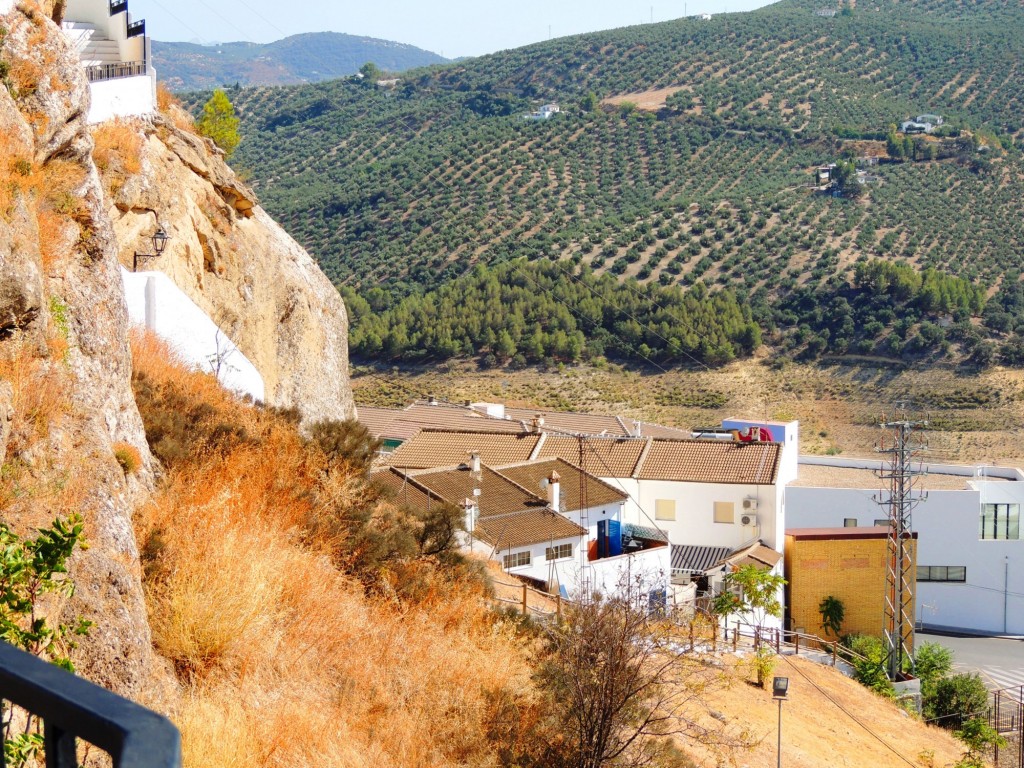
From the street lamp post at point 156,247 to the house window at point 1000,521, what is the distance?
Answer: 95.3 feet

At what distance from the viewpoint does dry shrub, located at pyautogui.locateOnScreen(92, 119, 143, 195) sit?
14602mm

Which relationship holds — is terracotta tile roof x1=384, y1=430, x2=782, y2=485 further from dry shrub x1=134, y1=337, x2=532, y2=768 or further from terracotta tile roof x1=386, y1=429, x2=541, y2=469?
dry shrub x1=134, y1=337, x2=532, y2=768

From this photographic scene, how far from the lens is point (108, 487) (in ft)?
22.0

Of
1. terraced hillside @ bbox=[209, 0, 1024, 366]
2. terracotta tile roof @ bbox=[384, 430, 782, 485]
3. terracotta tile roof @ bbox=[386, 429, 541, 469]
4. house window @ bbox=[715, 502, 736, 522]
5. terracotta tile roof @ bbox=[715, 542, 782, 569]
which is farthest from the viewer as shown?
terraced hillside @ bbox=[209, 0, 1024, 366]

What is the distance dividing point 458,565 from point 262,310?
22.9 feet

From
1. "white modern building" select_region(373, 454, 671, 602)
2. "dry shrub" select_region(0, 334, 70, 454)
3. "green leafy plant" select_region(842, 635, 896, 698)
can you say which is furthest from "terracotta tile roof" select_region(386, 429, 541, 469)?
"dry shrub" select_region(0, 334, 70, 454)

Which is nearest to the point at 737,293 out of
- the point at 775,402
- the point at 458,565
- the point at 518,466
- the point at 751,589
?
the point at 775,402

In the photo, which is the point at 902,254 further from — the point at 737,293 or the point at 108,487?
the point at 108,487

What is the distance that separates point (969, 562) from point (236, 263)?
26987 mm

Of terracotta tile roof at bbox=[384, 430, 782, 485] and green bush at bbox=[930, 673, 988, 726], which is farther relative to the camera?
terracotta tile roof at bbox=[384, 430, 782, 485]

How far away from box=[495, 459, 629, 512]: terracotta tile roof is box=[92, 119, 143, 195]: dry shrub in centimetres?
1419

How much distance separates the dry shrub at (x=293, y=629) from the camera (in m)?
7.43

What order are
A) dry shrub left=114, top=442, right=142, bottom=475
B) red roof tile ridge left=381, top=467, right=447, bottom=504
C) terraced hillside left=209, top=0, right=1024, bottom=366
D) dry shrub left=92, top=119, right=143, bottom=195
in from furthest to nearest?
terraced hillside left=209, top=0, right=1024, bottom=366, red roof tile ridge left=381, top=467, right=447, bottom=504, dry shrub left=92, top=119, right=143, bottom=195, dry shrub left=114, top=442, right=142, bottom=475

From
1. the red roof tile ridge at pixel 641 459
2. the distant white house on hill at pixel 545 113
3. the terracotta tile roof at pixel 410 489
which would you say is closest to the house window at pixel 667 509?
the red roof tile ridge at pixel 641 459
